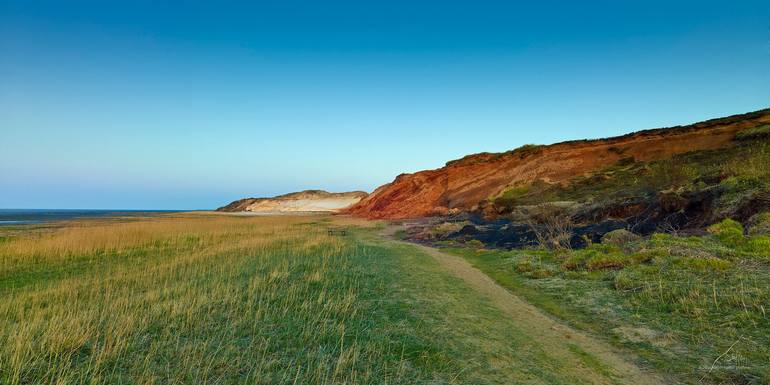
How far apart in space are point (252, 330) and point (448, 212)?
131 feet

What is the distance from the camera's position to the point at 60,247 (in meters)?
19.2

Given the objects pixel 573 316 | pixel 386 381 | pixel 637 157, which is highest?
pixel 637 157

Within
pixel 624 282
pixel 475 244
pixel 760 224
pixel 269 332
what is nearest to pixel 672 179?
pixel 760 224

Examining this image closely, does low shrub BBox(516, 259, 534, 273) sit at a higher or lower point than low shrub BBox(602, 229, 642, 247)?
lower

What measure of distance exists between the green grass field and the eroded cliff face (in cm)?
9864

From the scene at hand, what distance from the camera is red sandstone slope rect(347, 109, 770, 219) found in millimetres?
40344

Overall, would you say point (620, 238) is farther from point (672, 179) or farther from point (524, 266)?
point (672, 179)

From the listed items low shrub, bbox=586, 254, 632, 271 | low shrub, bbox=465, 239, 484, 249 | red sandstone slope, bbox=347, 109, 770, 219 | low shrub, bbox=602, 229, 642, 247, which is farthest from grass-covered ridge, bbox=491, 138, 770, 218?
low shrub, bbox=465, 239, 484, 249

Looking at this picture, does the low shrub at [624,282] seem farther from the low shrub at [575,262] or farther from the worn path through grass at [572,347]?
the worn path through grass at [572,347]

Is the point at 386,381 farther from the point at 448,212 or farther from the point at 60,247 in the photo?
the point at 448,212

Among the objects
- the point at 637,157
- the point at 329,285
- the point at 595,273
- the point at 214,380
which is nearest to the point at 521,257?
the point at 595,273

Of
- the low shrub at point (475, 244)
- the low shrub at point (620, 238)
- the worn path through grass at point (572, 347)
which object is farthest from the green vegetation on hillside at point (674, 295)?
the low shrub at point (475, 244)

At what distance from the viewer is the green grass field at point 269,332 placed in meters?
5.33

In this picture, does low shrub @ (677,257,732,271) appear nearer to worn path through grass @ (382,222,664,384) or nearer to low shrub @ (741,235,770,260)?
low shrub @ (741,235,770,260)
